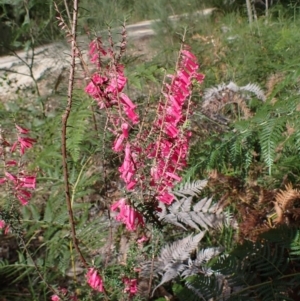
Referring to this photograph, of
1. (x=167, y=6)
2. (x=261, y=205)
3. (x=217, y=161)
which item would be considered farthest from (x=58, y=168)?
(x=167, y=6)

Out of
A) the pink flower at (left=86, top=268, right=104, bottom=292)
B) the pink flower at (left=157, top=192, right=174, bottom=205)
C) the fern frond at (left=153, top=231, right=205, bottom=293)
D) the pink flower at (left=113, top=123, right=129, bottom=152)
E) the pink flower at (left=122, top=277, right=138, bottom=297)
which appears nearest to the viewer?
the pink flower at (left=113, top=123, right=129, bottom=152)

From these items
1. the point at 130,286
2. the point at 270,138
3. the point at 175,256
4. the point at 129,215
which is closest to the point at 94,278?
the point at 130,286

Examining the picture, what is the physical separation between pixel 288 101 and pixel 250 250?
0.64 metres

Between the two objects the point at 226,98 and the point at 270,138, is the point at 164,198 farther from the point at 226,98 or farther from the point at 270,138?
the point at 226,98

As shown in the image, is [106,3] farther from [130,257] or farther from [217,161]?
[130,257]

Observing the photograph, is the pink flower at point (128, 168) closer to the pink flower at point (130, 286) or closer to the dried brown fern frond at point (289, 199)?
the pink flower at point (130, 286)

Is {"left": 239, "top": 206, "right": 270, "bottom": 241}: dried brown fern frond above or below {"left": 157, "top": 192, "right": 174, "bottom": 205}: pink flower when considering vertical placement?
below

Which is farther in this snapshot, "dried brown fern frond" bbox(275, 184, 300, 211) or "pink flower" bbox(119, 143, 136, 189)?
"dried brown fern frond" bbox(275, 184, 300, 211)

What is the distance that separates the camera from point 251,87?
9.74 feet

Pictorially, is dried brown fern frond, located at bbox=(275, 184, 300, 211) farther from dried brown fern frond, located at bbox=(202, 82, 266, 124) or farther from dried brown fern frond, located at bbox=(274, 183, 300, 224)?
dried brown fern frond, located at bbox=(202, 82, 266, 124)

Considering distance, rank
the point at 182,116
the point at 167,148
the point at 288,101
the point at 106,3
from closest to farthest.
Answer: the point at 167,148
the point at 182,116
the point at 288,101
the point at 106,3

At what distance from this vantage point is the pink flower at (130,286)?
1.73 metres

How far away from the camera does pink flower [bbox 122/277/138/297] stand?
173cm

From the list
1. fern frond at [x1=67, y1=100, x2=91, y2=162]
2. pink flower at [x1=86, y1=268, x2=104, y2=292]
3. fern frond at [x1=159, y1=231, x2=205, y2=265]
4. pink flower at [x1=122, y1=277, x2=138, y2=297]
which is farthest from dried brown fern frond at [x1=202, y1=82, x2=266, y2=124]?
pink flower at [x1=86, y1=268, x2=104, y2=292]
